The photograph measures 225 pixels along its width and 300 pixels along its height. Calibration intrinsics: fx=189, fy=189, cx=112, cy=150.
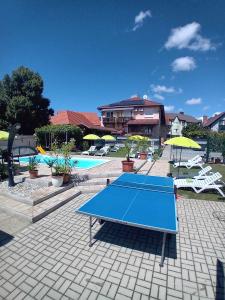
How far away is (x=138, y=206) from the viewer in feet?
15.9

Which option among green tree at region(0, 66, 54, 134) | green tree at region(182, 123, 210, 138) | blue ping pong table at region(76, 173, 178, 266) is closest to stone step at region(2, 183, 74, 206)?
blue ping pong table at region(76, 173, 178, 266)

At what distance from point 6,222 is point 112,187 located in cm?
334

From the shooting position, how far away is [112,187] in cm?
635

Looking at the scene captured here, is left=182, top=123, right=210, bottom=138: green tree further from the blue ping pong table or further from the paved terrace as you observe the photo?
the paved terrace

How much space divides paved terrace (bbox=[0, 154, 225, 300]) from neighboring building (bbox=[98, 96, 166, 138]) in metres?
33.5

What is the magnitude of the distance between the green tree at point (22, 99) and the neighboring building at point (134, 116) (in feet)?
52.1

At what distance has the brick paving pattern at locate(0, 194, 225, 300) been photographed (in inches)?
129

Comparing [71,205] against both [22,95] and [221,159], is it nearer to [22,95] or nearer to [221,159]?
[221,159]

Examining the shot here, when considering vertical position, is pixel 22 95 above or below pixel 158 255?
above

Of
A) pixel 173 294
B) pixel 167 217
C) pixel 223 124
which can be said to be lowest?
pixel 173 294

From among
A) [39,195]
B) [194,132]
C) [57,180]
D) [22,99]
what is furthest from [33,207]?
[194,132]

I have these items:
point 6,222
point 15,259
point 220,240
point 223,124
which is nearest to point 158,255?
point 220,240

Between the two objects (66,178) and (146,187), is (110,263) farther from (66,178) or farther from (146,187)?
(66,178)

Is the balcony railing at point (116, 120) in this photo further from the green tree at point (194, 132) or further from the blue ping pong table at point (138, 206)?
the blue ping pong table at point (138, 206)
